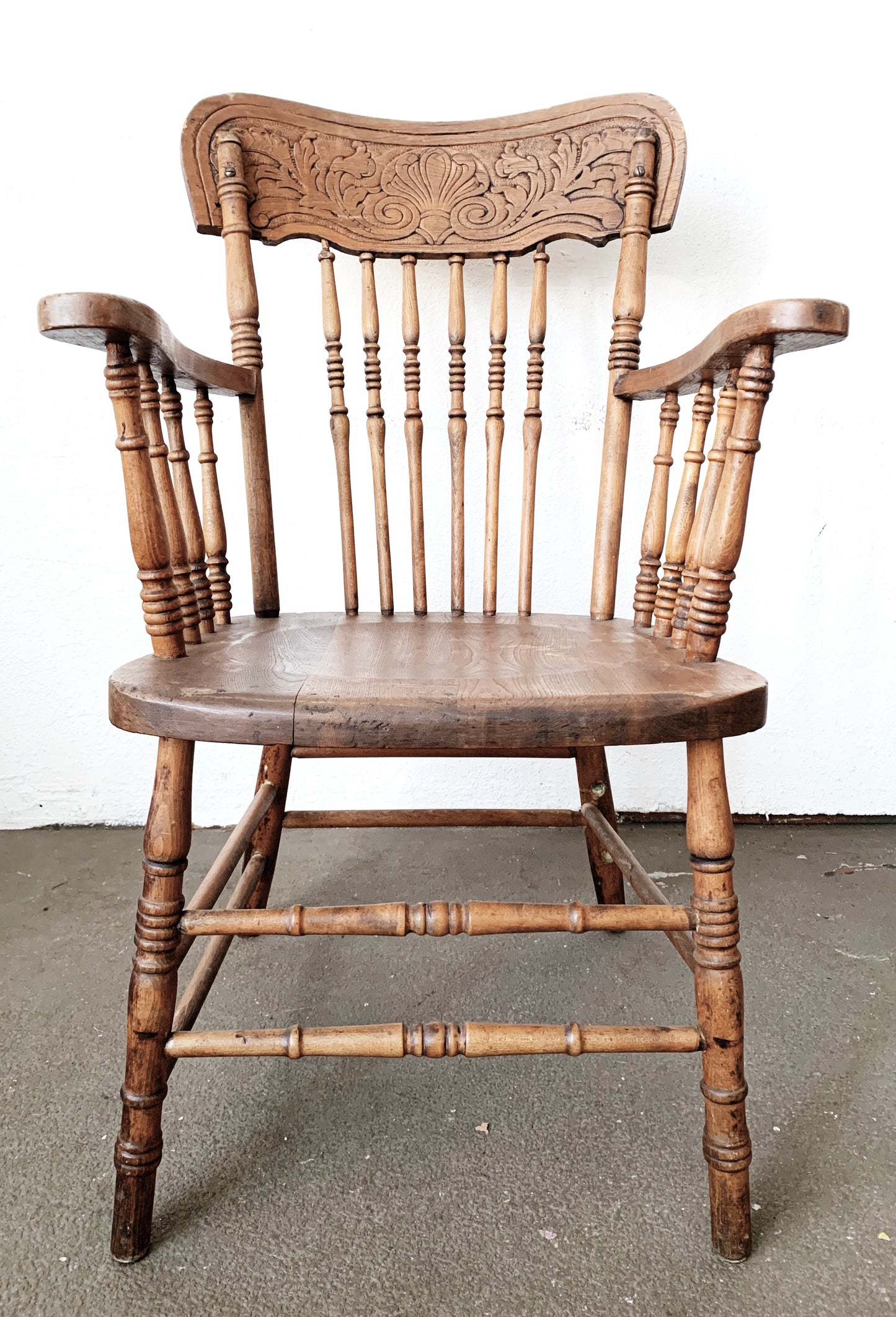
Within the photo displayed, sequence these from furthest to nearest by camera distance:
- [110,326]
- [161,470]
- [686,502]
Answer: [686,502] → [161,470] → [110,326]

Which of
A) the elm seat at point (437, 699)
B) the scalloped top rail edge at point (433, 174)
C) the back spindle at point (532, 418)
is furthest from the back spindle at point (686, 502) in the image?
the scalloped top rail edge at point (433, 174)

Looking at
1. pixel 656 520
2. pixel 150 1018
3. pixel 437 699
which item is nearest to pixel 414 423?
pixel 656 520

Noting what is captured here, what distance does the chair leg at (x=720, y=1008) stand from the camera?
65 cm

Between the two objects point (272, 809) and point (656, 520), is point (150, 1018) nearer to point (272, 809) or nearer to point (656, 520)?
point (272, 809)

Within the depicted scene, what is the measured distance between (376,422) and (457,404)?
10cm

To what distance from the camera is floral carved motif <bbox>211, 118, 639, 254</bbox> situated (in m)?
0.97

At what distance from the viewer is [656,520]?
→ 0.89m

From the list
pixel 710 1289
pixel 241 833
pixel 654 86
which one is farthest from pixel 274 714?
pixel 654 86

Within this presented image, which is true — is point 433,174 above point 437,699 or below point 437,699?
above

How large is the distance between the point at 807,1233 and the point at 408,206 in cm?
112

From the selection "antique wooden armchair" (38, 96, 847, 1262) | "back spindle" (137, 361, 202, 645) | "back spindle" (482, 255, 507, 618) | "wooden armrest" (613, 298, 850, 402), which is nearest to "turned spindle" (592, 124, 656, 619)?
"antique wooden armchair" (38, 96, 847, 1262)

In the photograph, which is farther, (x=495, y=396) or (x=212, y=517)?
(x=495, y=396)

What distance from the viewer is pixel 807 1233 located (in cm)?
68

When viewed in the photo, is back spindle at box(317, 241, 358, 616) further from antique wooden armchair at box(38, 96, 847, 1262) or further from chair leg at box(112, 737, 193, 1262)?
chair leg at box(112, 737, 193, 1262)
